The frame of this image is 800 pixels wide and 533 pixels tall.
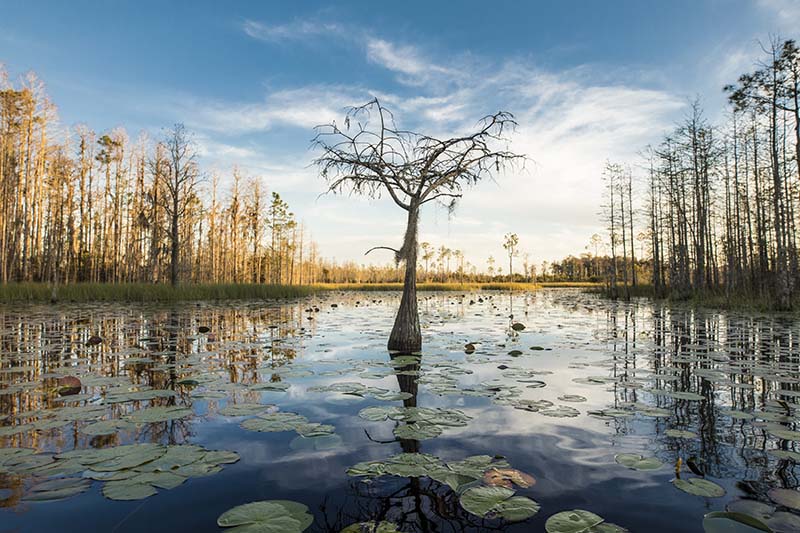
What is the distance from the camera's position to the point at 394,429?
10.7ft

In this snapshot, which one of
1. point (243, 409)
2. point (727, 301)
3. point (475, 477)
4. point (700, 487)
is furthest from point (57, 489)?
point (727, 301)

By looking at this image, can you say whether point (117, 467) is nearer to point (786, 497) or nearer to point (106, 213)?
point (786, 497)

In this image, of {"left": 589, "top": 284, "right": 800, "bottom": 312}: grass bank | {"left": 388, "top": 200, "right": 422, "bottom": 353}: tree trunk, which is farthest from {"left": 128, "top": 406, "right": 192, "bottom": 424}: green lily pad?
{"left": 589, "top": 284, "right": 800, "bottom": 312}: grass bank

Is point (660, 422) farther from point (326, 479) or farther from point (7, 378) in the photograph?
point (7, 378)

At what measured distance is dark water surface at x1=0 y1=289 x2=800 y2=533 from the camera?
2.07 m

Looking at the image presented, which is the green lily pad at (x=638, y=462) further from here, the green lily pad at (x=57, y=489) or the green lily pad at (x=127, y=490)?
the green lily pad at (x=57, y=489)

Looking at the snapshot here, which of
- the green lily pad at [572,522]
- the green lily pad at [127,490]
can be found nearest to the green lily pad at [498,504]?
the green lily pad at [572,522]

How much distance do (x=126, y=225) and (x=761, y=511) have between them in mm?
45114

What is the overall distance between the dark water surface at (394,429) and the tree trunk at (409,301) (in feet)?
2.10

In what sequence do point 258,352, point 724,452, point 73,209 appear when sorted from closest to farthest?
point 724,452 < point 258,352 < point 73,209

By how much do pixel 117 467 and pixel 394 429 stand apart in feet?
6.41

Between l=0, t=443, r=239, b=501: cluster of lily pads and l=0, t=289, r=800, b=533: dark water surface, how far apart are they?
17 mm

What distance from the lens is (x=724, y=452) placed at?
108 inches

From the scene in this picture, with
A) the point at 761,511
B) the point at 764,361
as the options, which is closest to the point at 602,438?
the point at 761,511
